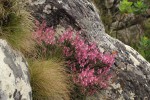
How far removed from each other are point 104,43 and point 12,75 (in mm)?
3159

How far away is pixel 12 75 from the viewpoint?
468 centimetres

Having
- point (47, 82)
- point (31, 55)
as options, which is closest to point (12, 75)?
point (47, 82)

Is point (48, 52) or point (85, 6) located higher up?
point (85, 6)

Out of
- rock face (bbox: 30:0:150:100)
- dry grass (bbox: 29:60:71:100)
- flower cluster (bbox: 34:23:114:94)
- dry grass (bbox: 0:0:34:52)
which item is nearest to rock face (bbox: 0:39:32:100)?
dry grass (bbox: 0:0:34:52)

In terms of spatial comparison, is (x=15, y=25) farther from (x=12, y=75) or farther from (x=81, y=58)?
(x=81, y=58)

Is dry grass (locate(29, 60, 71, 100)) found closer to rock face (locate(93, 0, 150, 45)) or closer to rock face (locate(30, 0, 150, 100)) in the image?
rock face (locate(30, 0, 150, 100))

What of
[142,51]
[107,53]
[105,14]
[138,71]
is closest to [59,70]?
[107,53]

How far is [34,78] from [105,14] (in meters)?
11.7

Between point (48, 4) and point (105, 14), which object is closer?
point (48, 4)

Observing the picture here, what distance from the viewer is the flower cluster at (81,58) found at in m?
6.12

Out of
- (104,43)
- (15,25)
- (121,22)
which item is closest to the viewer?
(15,25)

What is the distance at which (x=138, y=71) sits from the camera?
24.7 ft

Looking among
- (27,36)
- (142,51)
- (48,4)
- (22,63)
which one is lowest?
(142,51)

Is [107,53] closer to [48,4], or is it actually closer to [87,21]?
[87,21]
